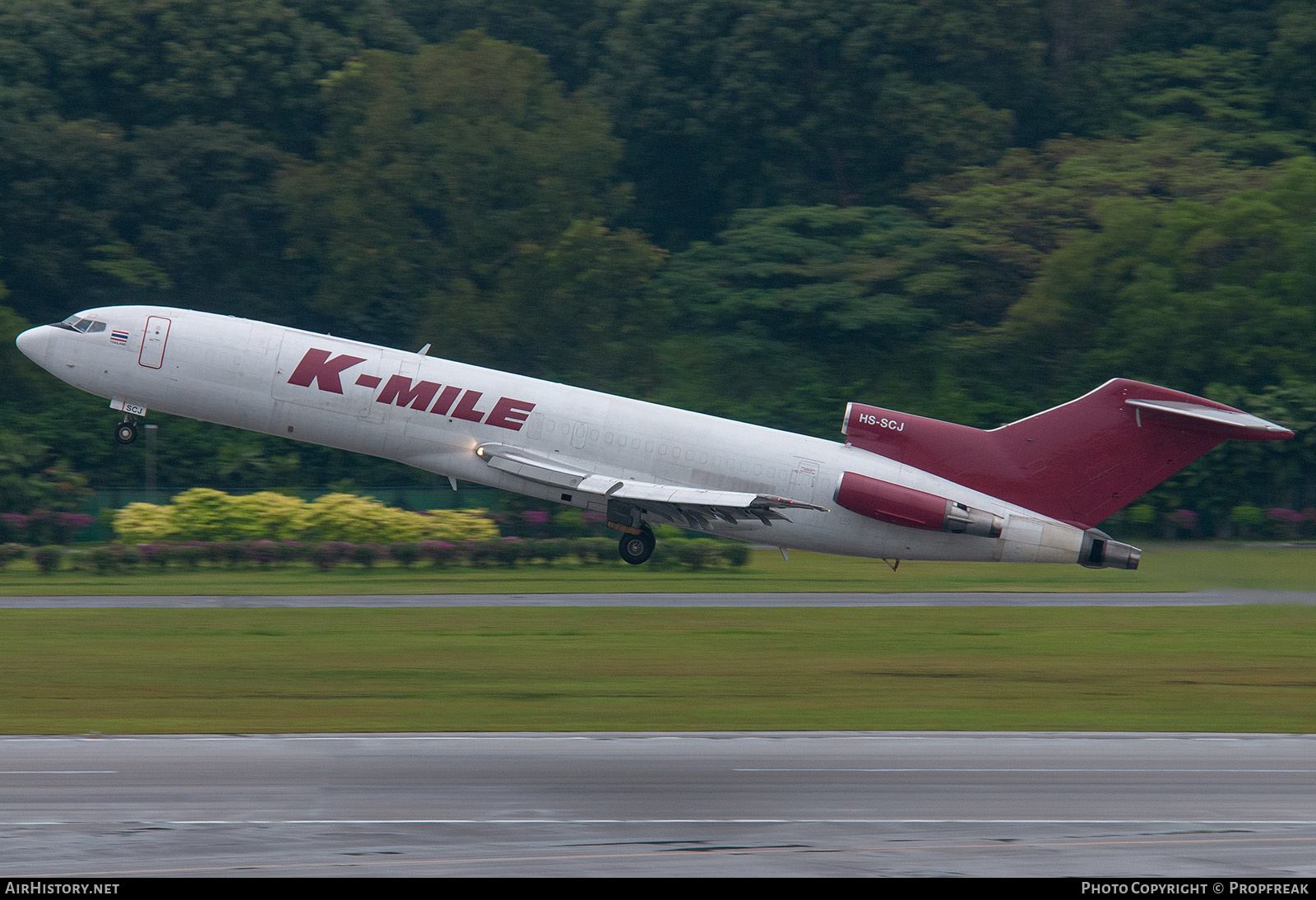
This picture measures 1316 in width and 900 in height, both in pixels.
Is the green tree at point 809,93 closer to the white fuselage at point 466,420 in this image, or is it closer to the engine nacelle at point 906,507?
the white fuselage at point 466,420

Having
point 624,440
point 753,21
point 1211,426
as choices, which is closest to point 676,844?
point 624,440

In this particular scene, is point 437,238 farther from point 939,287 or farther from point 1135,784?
point 1135,784

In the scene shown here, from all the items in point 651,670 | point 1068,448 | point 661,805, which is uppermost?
point 1068,448

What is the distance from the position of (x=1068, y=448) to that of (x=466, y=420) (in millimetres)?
15353

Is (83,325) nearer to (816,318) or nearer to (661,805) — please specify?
(661,805)

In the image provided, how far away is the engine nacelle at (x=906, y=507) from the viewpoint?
35.7 m

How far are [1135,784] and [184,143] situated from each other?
196ft

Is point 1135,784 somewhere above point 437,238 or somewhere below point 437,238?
below

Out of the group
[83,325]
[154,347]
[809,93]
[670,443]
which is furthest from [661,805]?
[809,93]

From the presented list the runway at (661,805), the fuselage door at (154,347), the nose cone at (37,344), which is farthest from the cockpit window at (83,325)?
the runway at (661,805)

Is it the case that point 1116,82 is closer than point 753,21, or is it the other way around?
point 753,21

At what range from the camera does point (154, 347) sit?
3534 centimetres

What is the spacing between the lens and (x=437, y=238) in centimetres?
7131
